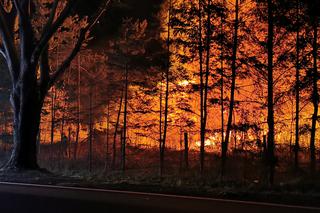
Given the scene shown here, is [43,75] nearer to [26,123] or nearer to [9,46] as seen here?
[9,46]

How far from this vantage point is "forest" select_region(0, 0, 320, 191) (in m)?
15.0

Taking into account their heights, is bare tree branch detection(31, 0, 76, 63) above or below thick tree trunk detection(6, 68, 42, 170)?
above

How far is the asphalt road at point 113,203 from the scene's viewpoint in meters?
8.57

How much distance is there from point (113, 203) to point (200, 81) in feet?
29.0

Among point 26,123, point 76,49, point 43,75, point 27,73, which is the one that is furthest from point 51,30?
point 26,123

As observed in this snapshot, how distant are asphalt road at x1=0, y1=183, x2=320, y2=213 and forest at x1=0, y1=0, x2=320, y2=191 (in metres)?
3.72

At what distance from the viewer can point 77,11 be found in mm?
22359

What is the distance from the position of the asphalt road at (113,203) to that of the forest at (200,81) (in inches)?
146

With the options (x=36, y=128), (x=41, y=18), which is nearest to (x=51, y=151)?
(x=41, y=18)

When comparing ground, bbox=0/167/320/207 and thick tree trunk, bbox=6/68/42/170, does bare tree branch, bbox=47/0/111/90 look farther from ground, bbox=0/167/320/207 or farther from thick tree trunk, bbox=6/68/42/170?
ground, bbox=0/167/320/207

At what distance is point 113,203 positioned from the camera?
369 inches

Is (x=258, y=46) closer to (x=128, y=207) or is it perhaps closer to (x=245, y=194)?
(x=245, y=194)

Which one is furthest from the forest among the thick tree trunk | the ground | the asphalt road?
the asphalt road

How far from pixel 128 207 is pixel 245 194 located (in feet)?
9.80
